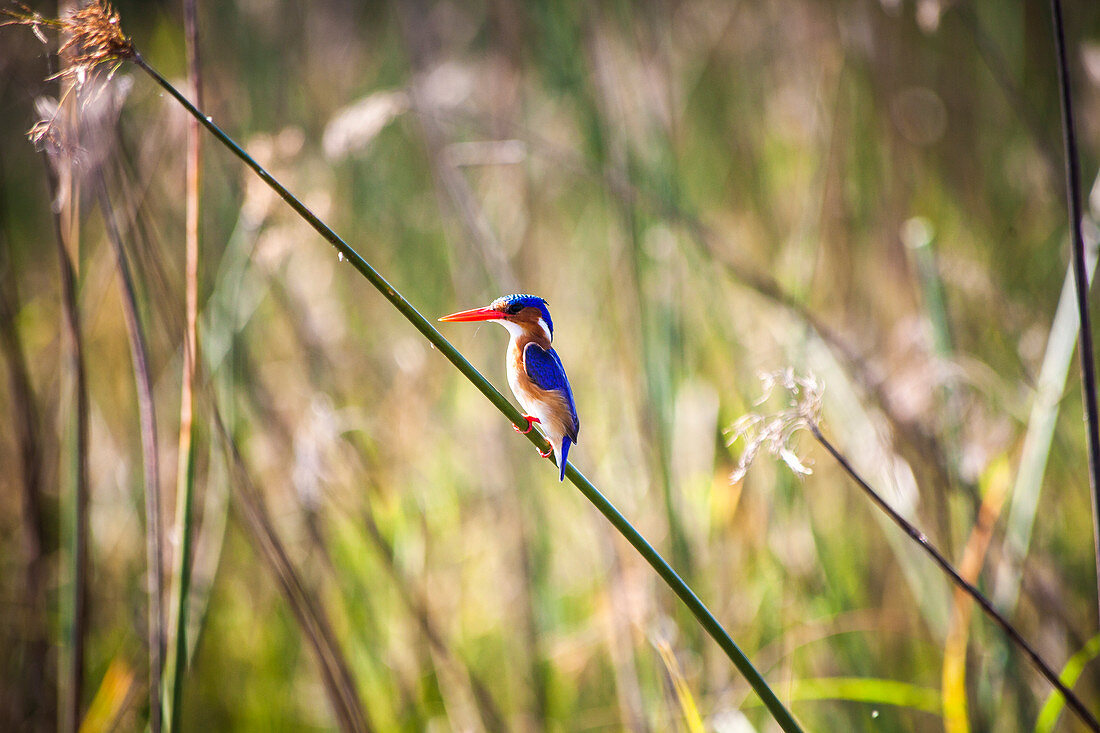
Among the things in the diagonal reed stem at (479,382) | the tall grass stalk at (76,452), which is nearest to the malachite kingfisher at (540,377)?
Result: the diagonal reed stem at (479,382)

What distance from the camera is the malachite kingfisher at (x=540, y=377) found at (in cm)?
90

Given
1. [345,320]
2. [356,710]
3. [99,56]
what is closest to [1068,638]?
[356,710]

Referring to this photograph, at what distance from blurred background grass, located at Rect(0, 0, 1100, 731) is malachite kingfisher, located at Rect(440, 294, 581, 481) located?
0.52 metres

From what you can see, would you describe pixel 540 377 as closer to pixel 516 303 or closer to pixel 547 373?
pixel 547 373

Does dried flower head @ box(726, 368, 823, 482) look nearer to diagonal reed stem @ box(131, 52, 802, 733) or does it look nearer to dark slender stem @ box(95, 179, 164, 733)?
diagonal reed stem @ box(131, 52, 802, 733)

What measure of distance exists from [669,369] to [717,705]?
77cm

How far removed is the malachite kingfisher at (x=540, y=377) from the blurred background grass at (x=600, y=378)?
52 centimetres

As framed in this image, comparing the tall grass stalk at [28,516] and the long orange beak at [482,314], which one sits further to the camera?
the tall grass stalk at [28,516]

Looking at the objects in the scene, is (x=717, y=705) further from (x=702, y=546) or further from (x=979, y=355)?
(x=979, y=355)

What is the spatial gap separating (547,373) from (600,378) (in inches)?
56.9

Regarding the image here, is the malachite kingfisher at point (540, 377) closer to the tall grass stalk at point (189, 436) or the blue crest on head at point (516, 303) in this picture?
the blue crest on head at point (516, 303)

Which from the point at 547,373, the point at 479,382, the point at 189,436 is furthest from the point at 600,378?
the point at 479,382

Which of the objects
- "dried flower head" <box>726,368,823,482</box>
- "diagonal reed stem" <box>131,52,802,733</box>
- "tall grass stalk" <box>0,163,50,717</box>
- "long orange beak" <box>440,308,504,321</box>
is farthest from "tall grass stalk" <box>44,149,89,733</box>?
"dried flower head" <box>726,368,823,482</box>

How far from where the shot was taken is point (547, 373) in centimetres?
92
